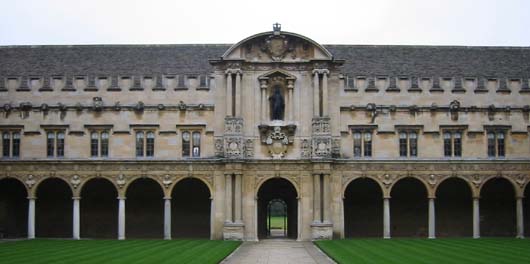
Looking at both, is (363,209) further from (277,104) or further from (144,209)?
(144,209)

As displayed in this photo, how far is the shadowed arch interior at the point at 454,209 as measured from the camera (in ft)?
204

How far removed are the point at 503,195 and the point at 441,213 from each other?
17.4 ft

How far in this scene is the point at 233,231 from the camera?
193ft

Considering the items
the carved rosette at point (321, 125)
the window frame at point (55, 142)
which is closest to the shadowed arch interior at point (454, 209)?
the carved rosette at point (321, 125)

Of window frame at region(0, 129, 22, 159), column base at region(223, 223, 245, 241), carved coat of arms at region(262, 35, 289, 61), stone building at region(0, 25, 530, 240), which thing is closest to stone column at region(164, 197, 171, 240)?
stone building at region(0, 25, 530, 240)

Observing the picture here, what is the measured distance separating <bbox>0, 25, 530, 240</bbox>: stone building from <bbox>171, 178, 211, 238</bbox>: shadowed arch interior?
0.34 feet

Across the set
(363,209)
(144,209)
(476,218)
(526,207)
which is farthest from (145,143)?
(526,207)

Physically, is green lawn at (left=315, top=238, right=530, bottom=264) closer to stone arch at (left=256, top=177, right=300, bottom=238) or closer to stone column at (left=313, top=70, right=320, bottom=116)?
stone arch at (left=256, top=177, right=300, bottom=238)

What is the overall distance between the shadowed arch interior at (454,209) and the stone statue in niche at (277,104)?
551 inches

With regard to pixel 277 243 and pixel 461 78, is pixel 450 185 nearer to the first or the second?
pixel 461 78

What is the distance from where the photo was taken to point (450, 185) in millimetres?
62750

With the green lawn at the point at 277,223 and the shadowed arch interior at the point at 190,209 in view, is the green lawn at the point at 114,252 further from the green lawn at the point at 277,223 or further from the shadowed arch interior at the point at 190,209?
the green lawn at the point at 277,223

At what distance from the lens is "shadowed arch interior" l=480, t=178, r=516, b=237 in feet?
204

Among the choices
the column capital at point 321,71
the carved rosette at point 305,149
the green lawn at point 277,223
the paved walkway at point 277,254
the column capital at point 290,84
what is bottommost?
the green lawn at point 277,223
